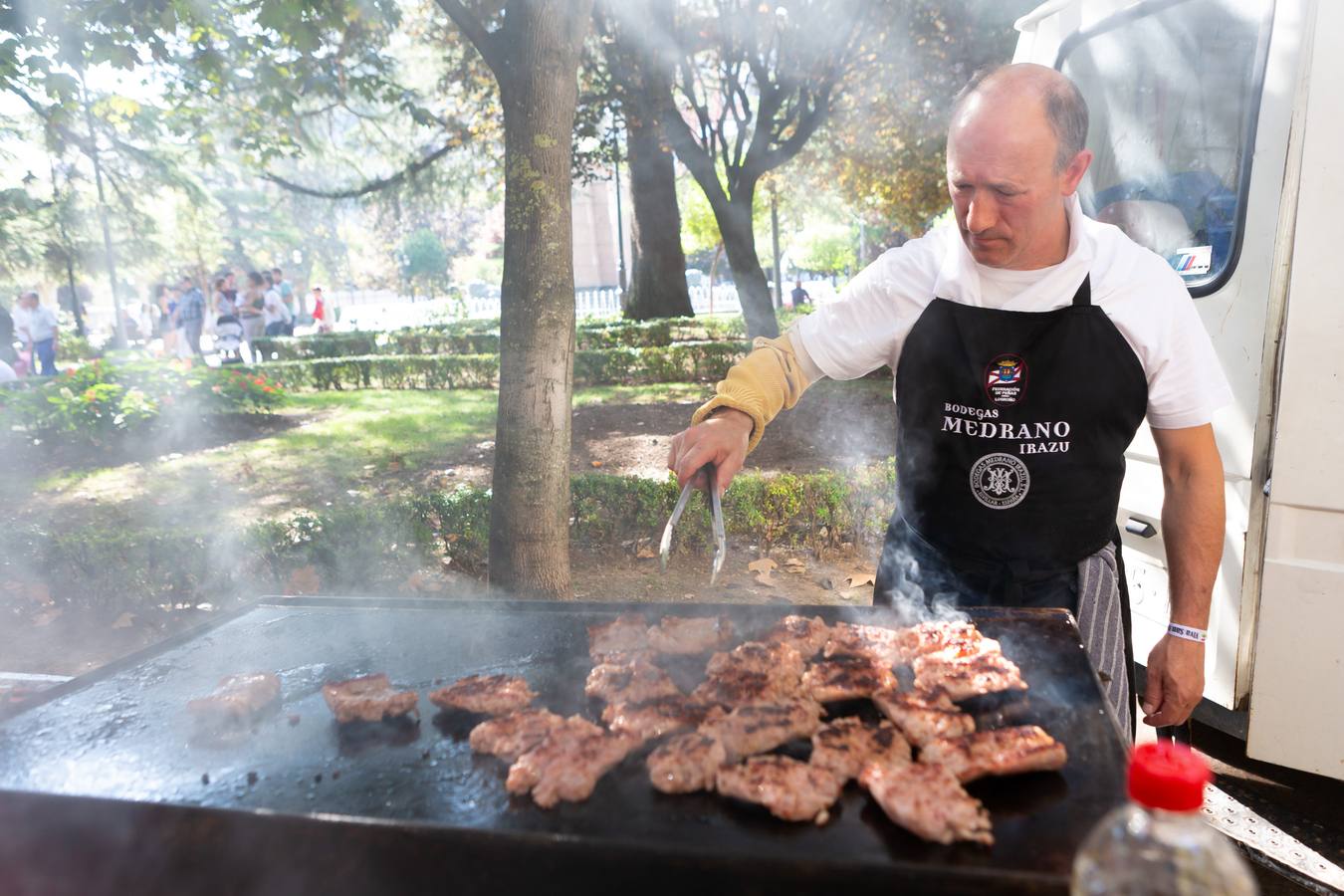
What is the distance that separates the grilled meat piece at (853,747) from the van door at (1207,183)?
2103mm

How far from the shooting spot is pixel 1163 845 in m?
1.18

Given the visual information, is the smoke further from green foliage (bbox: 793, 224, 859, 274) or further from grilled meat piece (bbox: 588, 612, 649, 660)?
green foliage (bbox: 793, 224, 859, 274)

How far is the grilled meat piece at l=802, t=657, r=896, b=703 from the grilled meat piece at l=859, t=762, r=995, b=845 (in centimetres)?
45

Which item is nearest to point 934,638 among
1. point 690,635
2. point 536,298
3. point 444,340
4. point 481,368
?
point 690,635

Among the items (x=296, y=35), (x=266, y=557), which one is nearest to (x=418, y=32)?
(x=296, y=35)

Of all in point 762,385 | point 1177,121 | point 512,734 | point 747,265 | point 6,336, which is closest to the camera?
point 512,734

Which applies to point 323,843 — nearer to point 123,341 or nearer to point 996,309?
point 996,309

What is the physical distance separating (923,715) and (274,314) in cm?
2194

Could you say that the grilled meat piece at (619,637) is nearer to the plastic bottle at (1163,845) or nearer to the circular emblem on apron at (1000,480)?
the circular emblem on apron at (1000,480)

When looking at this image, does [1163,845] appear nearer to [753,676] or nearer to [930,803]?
[930,803]

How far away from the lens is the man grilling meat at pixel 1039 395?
7.84ft

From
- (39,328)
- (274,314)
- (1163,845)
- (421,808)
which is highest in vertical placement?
(274,314)

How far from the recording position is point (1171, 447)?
2.60 metres

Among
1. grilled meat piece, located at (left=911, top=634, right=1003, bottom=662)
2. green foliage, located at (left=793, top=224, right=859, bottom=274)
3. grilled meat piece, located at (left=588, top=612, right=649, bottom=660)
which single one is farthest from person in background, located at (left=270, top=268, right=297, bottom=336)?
green foliage, located at (left=793, top=224, right=859, bottom=274)
